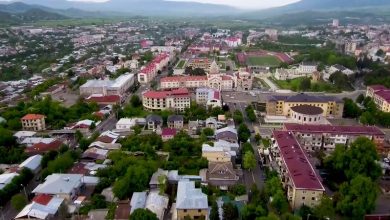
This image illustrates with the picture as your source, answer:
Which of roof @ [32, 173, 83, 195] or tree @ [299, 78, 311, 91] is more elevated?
tree @ [299, 78, 311, 91]

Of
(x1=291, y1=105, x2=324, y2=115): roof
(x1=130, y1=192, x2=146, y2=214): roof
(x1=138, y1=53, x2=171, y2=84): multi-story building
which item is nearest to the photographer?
(x1=130, y1=192, x2=146, y2=214): roof

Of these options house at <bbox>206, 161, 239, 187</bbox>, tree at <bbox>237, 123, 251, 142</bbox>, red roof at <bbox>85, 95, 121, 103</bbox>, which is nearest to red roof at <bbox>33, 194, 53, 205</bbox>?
house at <bbox>206, 161, 239, 187</bbox>

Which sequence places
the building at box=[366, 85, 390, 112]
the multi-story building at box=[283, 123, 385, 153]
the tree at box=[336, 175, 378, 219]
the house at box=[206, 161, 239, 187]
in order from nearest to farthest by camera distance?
the tree at box=[336, 175, 378, 219] → the house at box=[206, 161, 239, 187] → the multi-story building at box=[283, 123, 385, 153] → the building at box=[366, 85, 390, 112]

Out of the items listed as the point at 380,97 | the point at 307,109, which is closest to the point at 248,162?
the point at 307,109

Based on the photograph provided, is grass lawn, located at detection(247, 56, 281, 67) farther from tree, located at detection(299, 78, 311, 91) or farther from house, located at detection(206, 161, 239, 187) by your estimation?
house, located at detection(206, 161, 239, 187)

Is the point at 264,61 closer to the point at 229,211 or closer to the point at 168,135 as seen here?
the point at 168,135

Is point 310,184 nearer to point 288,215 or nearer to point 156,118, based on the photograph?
point 288,215
